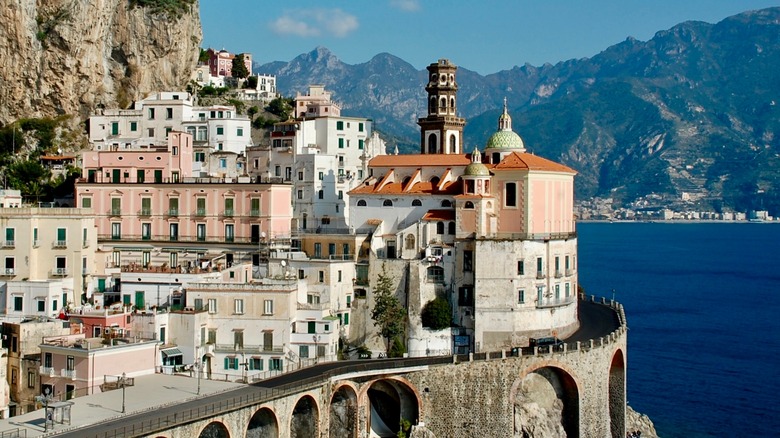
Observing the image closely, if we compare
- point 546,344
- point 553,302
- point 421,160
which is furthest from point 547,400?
point 421,160

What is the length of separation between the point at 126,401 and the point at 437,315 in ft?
84.8

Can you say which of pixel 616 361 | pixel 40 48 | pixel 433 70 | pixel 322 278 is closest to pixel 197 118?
pixel 40 48

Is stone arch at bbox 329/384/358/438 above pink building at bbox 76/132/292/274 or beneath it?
beneath

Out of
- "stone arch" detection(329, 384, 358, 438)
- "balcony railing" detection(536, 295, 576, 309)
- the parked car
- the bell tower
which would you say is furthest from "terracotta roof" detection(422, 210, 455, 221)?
the bell tower

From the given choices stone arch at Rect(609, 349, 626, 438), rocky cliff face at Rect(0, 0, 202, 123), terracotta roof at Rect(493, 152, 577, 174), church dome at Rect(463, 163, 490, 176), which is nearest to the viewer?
church dome at Rect(463, 163, 490, 176)

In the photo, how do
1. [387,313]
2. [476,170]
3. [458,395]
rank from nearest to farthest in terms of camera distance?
[458,395], [387,313], [476,170]

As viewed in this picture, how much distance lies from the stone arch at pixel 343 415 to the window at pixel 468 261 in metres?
14.1

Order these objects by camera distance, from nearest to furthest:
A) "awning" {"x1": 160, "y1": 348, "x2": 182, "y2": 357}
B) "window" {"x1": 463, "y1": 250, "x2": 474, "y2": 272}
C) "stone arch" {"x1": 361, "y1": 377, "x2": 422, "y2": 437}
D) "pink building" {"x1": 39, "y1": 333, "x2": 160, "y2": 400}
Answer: "pink building" {"x1": 39, "y1": 333, "x2": 160, "y2": 400} < "awning" {"x1": 160, "y1": 348, "x2": 182, "y2": 357} < "stone arch" {"x1": 361, "y1": 377, "x2": 422, "y2": 437} < "window" {"x1": 463, "y1": 250, "x2": 474, "y2": 272}

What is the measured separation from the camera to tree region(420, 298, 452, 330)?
68438mm

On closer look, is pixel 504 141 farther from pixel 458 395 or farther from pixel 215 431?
pixel 215 431

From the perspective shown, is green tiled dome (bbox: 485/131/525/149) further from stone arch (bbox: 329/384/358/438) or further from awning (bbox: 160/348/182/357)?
awning (bbox: 160/348/182/357)

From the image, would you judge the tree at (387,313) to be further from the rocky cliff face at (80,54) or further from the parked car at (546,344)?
the rocky cliff face at (80,54)

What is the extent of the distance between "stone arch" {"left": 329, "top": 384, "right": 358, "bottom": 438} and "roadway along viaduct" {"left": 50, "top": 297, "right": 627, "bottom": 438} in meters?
0.06

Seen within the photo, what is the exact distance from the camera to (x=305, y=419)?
5647 cm
